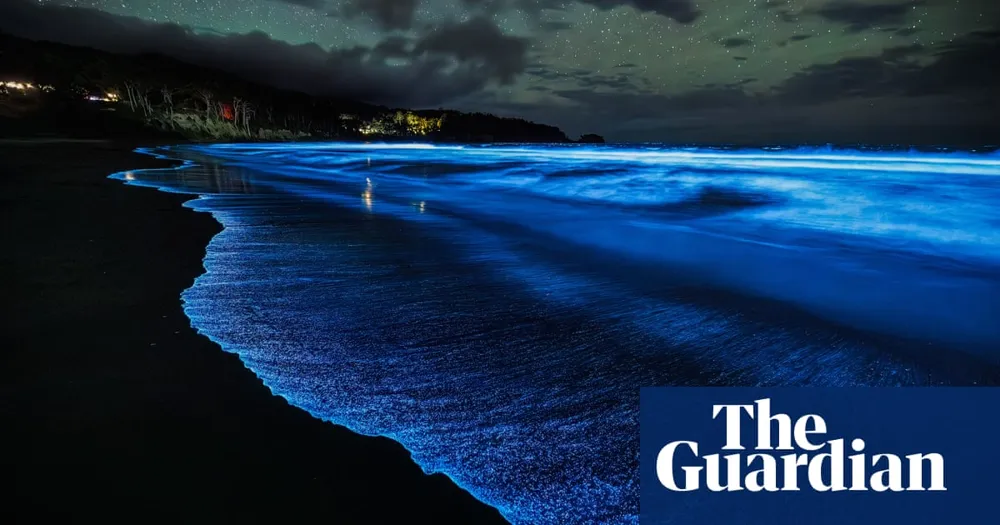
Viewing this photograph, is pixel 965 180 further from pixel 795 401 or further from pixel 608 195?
pixel 795 401

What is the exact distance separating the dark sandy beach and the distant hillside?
8966 centimetres

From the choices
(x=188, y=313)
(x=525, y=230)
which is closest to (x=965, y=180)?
(x=525, y=230)

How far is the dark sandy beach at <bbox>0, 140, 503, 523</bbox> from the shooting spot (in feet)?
5.68

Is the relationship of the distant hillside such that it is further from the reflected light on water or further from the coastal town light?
the reflected light on water

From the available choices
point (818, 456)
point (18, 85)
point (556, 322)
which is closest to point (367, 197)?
point (556, 322)

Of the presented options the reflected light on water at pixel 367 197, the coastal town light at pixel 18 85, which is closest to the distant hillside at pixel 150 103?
the coastal town light at pixel 18 85

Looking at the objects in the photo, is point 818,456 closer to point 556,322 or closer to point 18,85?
point 556,322

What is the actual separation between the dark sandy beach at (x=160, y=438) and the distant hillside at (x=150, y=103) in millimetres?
89663

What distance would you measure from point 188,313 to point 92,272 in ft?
5.63

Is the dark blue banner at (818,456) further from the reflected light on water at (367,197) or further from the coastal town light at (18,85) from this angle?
the coastal town light at (18,85)

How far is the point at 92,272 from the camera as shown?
14.7 ft

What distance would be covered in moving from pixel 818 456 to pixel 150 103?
412 ft

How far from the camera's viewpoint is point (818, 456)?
215cm

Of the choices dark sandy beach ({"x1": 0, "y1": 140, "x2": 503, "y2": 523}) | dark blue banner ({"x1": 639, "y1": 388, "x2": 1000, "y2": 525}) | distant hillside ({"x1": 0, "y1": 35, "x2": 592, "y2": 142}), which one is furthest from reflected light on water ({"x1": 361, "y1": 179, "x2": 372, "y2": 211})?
distant hillside ({"x1": 0, "y1": 35, "x2": 592, "y2": 142})
